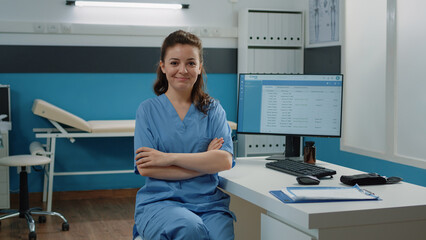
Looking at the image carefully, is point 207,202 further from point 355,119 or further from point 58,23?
point 58,23

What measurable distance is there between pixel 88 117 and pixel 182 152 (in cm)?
251

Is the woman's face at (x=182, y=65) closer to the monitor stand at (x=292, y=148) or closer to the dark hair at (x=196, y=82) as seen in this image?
the dark hair at (x=196, y=82)

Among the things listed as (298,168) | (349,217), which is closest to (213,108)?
(298,168)

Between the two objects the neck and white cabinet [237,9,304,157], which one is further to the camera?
white cabinet [237,9,304,157]

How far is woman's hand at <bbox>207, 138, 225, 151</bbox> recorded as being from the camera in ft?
6.13

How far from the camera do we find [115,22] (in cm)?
425

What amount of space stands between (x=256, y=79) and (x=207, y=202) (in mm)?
729

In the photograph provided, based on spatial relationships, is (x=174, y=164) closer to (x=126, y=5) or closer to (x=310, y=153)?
(x=310, y=153)

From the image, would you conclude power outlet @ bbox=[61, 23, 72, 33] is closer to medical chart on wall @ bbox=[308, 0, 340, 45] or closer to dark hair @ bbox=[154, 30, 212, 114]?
Answer: medical chart on wall @ bbox=[308, 0, 340, 45]

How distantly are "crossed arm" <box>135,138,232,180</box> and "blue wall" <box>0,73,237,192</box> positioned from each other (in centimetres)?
252

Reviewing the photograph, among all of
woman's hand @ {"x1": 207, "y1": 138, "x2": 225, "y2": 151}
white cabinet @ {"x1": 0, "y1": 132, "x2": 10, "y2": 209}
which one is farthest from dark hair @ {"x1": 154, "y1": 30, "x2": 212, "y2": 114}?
white cabinet @ {"x1": 0, "y1": 132, "x2": 10, "y2": 209}

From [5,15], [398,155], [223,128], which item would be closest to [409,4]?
[398,155]

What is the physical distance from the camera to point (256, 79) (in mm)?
2312

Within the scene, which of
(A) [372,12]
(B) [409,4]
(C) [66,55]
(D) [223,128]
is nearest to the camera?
(D) [223,128]
